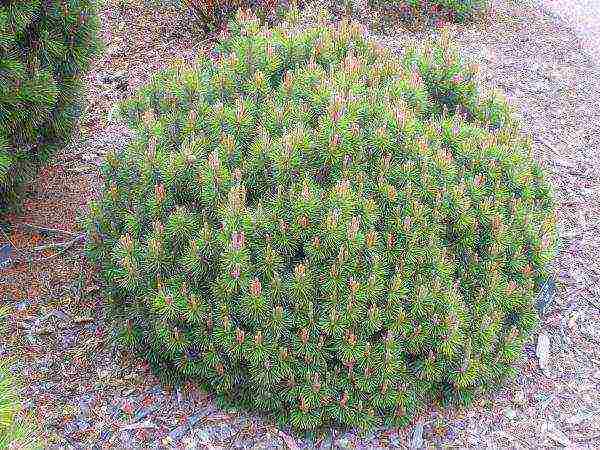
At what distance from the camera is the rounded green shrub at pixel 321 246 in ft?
9.35

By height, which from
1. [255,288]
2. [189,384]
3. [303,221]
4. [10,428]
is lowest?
[189,384]

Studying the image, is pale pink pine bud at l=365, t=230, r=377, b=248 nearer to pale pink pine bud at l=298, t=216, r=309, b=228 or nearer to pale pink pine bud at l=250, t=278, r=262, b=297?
pale pink pine bud at l=298, t=216, r=309, b=228

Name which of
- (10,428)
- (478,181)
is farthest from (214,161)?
(10,428)

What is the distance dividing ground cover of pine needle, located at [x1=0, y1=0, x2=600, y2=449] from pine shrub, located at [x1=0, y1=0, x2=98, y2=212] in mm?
505

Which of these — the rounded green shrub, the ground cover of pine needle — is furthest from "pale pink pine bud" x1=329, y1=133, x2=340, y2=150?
the ground cover of pine needle

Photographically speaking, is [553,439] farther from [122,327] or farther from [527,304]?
[122,327]

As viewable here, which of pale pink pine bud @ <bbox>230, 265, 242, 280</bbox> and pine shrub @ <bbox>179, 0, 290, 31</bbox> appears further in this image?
pine shrub @ <bbox>179, 0, 290, 31</bbox>

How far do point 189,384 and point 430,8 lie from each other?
487cm

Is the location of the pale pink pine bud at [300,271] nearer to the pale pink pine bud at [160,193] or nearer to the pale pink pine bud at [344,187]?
the pale pink pine bud at [344,187]

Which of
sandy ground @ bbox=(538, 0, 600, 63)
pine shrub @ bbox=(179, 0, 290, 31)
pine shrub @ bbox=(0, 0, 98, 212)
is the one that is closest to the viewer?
pine shrub @ bbox=(0, 0, 98, 212)

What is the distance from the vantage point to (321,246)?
2.85 metres

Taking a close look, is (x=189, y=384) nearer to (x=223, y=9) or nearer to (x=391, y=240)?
(x=391, y=240)

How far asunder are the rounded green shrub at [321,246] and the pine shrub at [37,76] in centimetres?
57

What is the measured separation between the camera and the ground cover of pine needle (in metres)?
3.12
